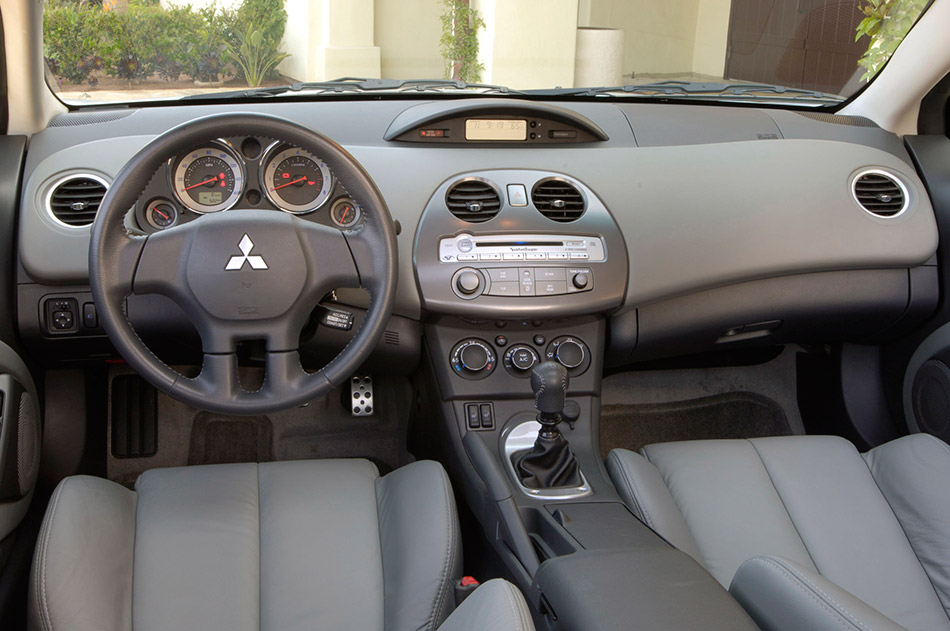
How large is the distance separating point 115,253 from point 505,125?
101cm

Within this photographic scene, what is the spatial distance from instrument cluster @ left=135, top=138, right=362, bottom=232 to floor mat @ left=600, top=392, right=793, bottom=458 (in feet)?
4.41

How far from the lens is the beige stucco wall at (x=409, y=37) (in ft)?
6.89

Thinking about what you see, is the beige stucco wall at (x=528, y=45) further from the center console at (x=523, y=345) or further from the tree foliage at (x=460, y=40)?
the center console at (x=523, y=345)

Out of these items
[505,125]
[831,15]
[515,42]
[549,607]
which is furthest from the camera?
[831,15]

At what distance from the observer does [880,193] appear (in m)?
2.22

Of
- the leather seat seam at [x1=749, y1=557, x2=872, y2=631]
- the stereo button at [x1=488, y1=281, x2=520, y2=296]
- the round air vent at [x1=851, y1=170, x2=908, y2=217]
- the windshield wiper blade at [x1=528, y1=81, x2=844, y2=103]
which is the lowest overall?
the leather seat seam at [x1=749, y1=557, x2=872, y2=631]

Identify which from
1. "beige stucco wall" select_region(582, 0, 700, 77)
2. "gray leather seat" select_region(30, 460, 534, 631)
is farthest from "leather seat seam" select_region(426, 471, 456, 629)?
"beige stucco wall" select_region(582, 0, 700, 77)

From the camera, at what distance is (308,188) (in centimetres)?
177

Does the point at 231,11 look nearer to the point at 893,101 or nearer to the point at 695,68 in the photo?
the point at 695,68

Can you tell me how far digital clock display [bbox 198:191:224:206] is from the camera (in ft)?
5.56

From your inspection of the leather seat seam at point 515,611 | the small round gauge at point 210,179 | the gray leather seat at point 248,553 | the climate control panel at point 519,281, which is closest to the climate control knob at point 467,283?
the climate control panel at point 519,281

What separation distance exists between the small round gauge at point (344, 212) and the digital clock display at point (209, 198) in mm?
231

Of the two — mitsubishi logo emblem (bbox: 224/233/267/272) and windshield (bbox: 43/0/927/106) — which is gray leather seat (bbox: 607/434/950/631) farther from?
windshield (bbox: 43/0/927/106)

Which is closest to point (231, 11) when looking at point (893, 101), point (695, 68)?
point (695, 68)
